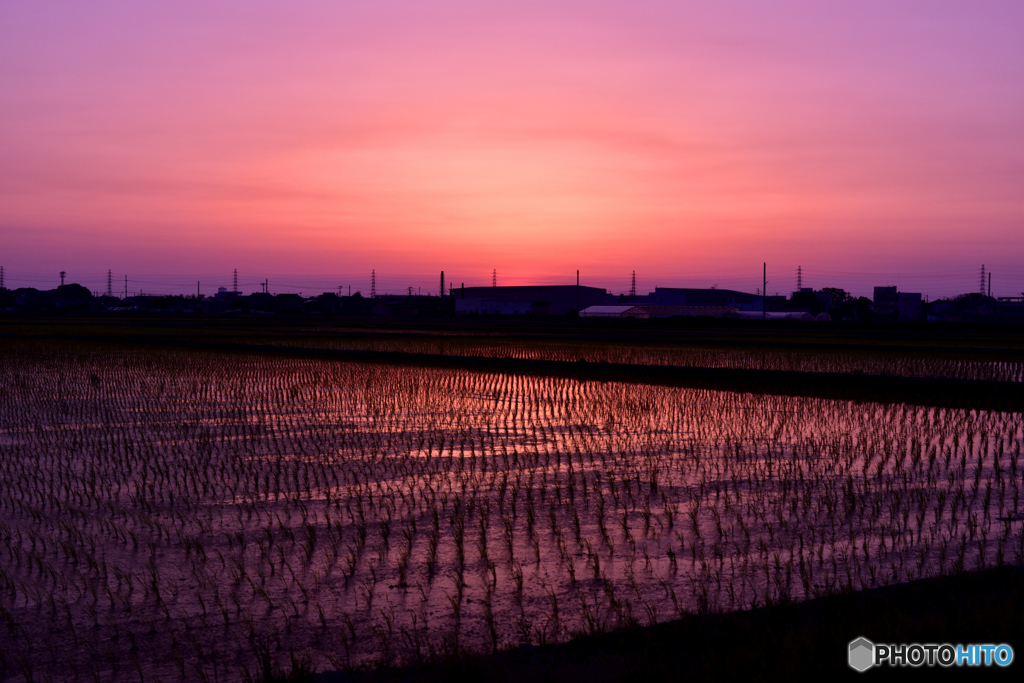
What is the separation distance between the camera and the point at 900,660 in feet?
10.6

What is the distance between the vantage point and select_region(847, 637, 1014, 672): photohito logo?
10.5 ft

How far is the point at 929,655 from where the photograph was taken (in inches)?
127

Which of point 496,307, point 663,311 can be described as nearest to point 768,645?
point 663,311

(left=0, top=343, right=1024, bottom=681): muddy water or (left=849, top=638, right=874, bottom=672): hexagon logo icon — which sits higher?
(left=849, top=638, right=874, bottom=672): hexagon logo icon

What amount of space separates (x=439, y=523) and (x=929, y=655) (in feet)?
10.7

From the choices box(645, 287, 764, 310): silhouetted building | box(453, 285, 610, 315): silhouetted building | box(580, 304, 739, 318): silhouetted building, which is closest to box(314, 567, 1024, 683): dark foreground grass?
box(580, 304, 739, 318): silhouetted building

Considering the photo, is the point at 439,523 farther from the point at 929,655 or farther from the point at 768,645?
the point at 929,655

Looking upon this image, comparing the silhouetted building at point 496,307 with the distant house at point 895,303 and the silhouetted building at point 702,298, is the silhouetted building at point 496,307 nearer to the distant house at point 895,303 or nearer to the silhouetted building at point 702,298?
the silhouetted building at point 702,298

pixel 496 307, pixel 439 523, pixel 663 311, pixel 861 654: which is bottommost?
pixel 439 523

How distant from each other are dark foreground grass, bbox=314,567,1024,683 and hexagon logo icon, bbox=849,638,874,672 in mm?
33

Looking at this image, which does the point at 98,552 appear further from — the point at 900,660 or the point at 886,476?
the point at 886,476

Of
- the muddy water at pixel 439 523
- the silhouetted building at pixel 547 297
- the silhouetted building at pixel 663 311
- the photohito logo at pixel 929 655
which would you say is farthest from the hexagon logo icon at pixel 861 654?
the silhouetted building at pixel 547 297

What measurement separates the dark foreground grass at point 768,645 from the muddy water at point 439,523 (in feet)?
0.98

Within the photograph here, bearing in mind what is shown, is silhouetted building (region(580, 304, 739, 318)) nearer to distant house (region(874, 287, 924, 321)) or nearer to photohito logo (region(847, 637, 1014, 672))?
distant house (region(874, 287, 924, 321))
